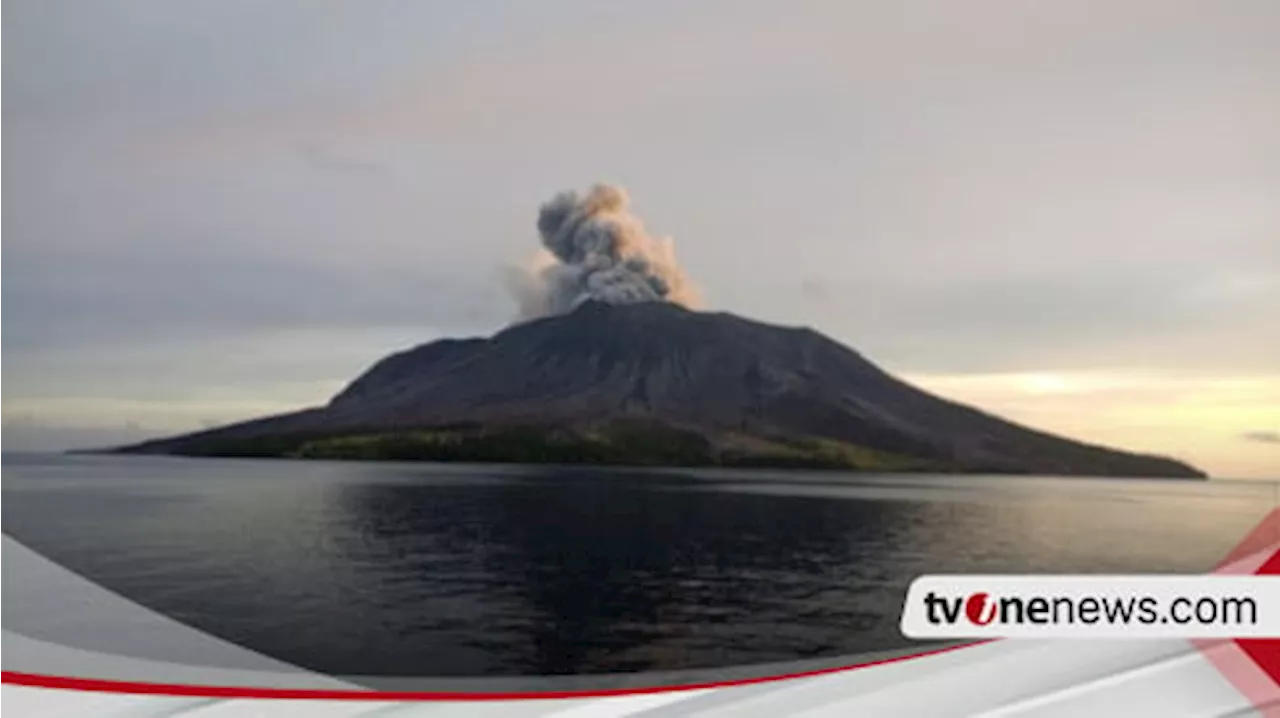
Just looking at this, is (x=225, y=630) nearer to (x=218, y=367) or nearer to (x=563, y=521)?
(x=218, y=367)

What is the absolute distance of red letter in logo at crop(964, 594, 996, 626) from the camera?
1509mm

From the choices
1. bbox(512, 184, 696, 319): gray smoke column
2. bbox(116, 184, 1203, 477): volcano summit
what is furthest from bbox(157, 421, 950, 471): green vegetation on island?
bbox(512, 184, 696, 319): gray smoke column

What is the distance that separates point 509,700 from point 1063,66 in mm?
1209

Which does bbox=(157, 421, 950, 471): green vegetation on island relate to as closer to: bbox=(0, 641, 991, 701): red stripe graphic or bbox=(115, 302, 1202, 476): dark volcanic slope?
bbox=(115, 302, 1202, 476): dark volcanic slope

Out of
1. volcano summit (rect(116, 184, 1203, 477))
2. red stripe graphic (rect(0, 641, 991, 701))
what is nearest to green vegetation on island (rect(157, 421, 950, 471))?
volcano summit (rect(116, 184, 1203, 477))

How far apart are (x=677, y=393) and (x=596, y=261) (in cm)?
24

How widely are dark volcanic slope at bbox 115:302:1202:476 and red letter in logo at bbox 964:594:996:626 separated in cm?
20

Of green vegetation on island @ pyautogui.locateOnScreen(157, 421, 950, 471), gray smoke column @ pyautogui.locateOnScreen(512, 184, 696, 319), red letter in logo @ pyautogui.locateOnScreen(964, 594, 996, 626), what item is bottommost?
red letter in logo @ pyautogui.locateOnScreen(964, 594, 996, 626)

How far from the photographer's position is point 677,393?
1578 millimetres

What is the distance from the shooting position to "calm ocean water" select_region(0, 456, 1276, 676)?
1497 millimetres

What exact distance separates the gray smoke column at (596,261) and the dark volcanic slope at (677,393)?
2 cm
